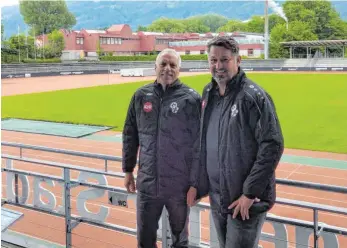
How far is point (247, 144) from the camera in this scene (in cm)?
208

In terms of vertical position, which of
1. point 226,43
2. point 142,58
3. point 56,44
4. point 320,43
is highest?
point 56,44

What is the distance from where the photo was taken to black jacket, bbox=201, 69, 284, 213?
6.61ft

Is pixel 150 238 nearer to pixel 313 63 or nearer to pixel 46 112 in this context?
pixel 46 112

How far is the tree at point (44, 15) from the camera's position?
→ 77.0m

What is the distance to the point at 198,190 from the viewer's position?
2.44 meters

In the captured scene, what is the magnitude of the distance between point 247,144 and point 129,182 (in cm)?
96

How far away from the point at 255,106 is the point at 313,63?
37188 millimetres

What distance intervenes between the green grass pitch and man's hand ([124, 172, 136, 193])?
22.9ft

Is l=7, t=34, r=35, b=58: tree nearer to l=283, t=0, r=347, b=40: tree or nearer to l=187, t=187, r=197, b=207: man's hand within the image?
l=283, t=0, r=347, b=40: tree

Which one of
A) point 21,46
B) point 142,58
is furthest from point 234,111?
point 142,58

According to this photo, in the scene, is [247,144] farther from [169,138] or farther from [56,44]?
[56,44]

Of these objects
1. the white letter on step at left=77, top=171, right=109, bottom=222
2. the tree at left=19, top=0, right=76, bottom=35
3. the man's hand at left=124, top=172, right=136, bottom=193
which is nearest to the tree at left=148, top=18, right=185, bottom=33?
the tree at left=19, top=0, right=76, bottom=35

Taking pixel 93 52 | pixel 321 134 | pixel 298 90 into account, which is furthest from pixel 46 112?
pixel 93 52

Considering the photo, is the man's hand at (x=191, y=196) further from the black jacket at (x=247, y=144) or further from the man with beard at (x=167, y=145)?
the black jacket at (x=247, y=144)
